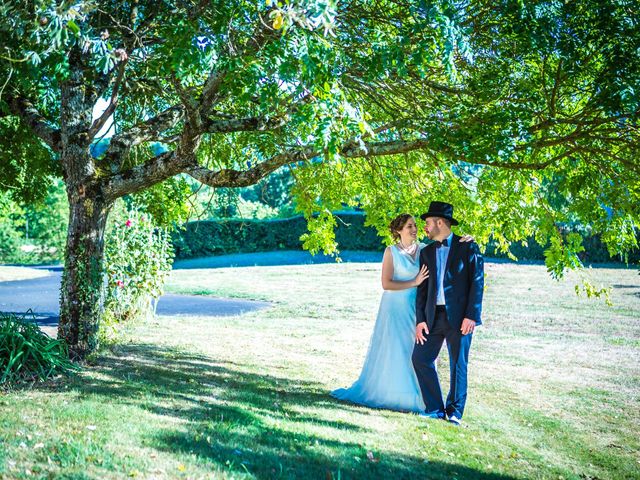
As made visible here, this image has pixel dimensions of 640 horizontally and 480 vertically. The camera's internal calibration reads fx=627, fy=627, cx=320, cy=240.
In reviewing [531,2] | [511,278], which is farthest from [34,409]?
[511,278]

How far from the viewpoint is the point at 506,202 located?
867 centimetres

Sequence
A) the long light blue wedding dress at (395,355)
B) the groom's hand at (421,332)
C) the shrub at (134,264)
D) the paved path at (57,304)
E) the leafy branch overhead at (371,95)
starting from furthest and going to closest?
the paved path at (57,304), the shrub at (134,264), the long light blue wedding dress at (395,355), the groom's hand at (421,332), the leafy branch overhead at (371,95)

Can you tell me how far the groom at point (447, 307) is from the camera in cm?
638

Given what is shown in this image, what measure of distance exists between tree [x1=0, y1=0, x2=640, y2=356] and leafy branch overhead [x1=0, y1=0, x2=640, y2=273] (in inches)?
1.1

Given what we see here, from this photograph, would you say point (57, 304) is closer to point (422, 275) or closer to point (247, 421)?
point (247, 421)

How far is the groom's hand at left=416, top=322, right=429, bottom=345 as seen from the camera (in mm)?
6623

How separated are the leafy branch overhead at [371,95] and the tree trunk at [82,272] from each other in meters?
0.23

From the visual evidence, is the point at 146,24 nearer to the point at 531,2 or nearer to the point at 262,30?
the point at 262,30

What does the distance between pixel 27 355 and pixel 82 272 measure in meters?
1.23

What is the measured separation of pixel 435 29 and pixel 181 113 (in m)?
4.39

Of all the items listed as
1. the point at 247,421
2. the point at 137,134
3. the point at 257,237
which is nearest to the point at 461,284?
the point at 247,421

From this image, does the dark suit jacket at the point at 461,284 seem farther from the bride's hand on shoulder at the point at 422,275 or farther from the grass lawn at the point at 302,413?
the grass lawn at the point at 302,413

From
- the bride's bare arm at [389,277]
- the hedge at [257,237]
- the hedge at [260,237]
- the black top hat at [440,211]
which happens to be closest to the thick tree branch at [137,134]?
the bride's bare arm at [389,277]

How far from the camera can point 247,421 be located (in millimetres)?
5855
